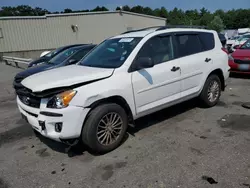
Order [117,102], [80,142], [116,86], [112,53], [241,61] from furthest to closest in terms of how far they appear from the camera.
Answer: [241,61] → [112,53] → [80,142] → [117,102] → [116,86]

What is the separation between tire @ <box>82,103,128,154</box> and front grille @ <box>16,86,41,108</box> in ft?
2.59

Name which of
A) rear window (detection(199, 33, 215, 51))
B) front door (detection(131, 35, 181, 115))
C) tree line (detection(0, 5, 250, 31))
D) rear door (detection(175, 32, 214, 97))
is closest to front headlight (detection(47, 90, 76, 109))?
front door (detection(131, 35, 181, 115))

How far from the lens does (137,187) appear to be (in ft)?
9.03

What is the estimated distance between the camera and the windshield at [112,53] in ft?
12.6

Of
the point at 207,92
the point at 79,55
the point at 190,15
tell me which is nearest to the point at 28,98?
the point at 207,92

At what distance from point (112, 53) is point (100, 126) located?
143cm

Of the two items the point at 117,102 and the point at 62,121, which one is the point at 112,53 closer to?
the point at 117,102

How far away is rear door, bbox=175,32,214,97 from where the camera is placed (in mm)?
4492

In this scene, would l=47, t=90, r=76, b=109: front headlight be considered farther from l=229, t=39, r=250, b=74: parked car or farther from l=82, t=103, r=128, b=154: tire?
l=229, t=39, r=250, b=74: parked car

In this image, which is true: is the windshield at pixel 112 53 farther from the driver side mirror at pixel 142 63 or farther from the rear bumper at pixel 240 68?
the rear bumper at pixel 240 68

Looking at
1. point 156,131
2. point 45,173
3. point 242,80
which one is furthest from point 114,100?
point 242,80

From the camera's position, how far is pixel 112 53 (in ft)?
13.7

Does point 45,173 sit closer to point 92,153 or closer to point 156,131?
point 92,153

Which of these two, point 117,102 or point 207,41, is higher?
point 207,41
